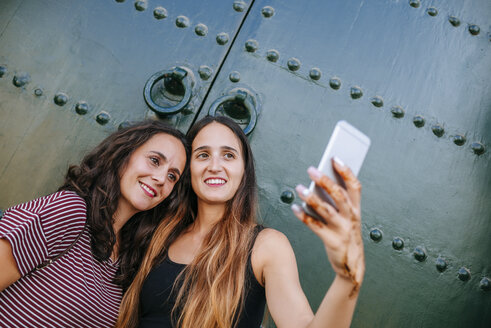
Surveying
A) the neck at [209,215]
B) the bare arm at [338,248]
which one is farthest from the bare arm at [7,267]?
the bare arm at [338,248]

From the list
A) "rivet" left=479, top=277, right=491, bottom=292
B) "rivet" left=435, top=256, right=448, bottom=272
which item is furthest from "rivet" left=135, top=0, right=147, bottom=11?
"rivet" left=479, top=277, right=491, bottom=292

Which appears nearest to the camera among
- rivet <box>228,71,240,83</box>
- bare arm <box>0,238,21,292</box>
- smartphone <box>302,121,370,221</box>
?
smartphone <box>302,121,370,221</box>

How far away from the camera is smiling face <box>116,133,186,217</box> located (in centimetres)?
141

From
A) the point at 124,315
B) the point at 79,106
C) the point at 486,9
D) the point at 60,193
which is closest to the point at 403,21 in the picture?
the point at 486,9

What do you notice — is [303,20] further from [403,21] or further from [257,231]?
[257,231]

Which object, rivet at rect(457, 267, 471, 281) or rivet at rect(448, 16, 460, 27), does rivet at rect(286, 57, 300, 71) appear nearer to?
rivet at rect(448, 16, 460, 27)

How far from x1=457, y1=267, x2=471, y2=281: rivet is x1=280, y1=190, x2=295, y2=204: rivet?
1.94 feet

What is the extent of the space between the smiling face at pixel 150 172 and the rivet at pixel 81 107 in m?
0.22

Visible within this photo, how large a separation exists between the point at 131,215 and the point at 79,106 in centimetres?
43

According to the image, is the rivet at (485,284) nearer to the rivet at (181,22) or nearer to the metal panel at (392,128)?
the metal panel at (392,128)

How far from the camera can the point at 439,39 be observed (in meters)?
1.52

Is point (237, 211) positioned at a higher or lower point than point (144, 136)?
lower

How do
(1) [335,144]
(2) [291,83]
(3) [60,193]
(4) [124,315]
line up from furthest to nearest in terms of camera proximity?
1. (2) [291,83]
2. (4) [124,315]
3. (3) [60,193]
4. (1) [335,144]

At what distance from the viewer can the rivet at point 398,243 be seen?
1.36 m
